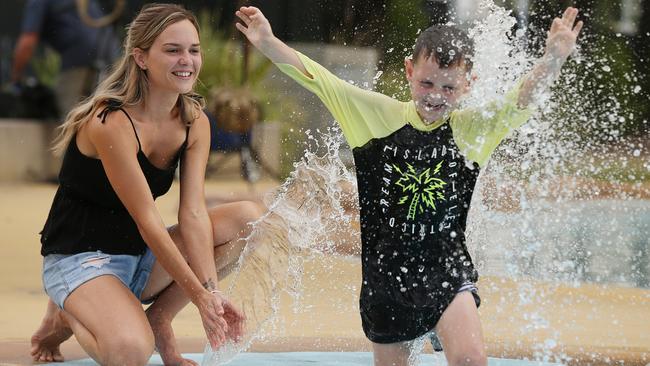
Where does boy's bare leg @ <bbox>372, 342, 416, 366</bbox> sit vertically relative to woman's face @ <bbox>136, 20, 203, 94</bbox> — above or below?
below

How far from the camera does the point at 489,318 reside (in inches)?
208

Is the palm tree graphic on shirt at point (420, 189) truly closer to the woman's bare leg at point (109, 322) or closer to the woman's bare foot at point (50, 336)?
the woman's bare leg at point (109, 322)

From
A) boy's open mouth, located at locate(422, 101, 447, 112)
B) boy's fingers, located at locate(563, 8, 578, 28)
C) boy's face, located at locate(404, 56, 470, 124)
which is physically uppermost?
boy's fingers, located at locate(563, 8, 578, 28)

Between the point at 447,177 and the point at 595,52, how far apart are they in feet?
39.5

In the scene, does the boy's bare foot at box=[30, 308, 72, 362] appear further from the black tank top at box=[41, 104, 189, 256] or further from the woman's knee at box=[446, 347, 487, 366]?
the woman's knee at box=[446, 347, 487, 366]

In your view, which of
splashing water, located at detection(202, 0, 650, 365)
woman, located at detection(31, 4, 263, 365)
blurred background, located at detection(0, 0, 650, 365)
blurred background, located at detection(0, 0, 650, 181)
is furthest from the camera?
blurred background, located at detection(0, 0, 650, 181)

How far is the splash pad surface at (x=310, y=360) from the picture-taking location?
425 cm

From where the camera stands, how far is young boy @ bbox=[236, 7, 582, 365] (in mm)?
3598

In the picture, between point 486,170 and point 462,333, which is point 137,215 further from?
point 486,170

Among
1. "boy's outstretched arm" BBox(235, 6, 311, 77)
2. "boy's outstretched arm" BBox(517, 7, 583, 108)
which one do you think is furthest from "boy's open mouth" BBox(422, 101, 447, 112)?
"boy's outstretched arm" BBox(235, 6, 311, 77)

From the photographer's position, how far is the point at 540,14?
13.2 metres

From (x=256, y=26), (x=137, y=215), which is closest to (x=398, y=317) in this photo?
(x=137, y=215)

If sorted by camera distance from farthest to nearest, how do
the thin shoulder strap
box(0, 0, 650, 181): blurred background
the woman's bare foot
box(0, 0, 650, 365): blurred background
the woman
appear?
box(0, 0, 650, 181): blurred background
box(0, 0, 650, 365): blurred background
the woman's bare foot
the thin shoulder strap
the woman

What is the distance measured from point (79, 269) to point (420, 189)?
1172mm
